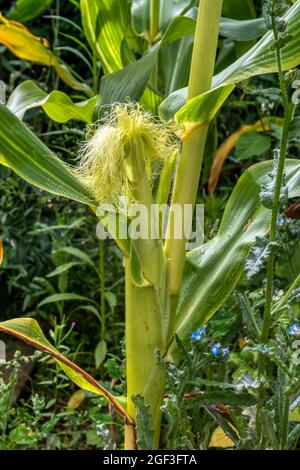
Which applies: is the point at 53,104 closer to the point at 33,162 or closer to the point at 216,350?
the point at 33,162

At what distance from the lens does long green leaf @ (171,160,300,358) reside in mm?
951

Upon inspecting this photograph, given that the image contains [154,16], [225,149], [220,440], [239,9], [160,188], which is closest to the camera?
[160,188]

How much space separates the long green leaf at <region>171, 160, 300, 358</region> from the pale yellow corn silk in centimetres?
14

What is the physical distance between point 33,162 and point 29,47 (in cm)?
79

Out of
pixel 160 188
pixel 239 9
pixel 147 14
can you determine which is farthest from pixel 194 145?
pixel 239 9

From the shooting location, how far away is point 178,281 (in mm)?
938

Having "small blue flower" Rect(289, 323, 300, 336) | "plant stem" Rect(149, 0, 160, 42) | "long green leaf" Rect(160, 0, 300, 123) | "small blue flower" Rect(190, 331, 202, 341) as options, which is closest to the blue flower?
"small blue flower" Rect(190, 331, 202, 341)

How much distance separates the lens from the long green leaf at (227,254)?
3.12 feet

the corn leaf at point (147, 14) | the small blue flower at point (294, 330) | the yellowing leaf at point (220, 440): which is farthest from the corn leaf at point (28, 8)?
the small blue flower at point (294, 330)

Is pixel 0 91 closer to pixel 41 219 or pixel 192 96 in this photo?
pixel 192 96

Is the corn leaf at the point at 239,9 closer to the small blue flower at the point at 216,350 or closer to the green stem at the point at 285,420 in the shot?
the small blue flower at the point at 216,350

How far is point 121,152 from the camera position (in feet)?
2.76

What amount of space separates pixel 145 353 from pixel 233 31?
2.02ft

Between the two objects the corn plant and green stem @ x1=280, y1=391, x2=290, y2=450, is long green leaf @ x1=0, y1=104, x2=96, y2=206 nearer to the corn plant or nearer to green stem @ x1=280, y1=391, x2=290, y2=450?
the corn plant
